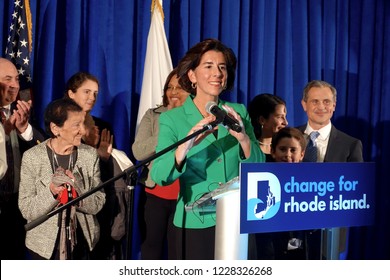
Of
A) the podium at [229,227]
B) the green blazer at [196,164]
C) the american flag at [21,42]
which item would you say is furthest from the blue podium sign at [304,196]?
the american flag at [21,42]

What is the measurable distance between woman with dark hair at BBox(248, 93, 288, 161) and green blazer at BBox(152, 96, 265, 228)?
5.32ft

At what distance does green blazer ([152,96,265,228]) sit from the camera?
2690mm

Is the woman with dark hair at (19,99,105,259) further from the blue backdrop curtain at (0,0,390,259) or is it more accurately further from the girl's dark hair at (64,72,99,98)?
the blue backdrop curtain at (0,0,390,259)

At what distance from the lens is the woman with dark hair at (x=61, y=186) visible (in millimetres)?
3428

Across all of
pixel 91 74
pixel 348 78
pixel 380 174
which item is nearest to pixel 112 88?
pixel 91 74

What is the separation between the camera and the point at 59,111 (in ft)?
12.2

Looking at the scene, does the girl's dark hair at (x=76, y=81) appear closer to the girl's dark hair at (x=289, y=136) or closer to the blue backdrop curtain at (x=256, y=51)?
the blue backdrop curtain at (x=256, y=51)

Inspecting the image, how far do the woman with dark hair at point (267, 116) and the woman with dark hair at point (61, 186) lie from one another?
131 cm

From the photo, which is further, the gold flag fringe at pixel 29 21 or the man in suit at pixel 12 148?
the gold flag fringe at pixel 29 21

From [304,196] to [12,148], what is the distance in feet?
7.02

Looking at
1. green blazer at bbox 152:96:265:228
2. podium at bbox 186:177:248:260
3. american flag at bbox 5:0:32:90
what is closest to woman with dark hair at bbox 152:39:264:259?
green blazer at bbox 152:96:265:228

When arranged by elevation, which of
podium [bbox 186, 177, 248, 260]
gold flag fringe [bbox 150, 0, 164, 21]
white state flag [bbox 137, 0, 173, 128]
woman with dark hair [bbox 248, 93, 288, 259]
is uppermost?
gold flag fringe [bbox 150, 0, 164, 21]

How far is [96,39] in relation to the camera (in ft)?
14.8
